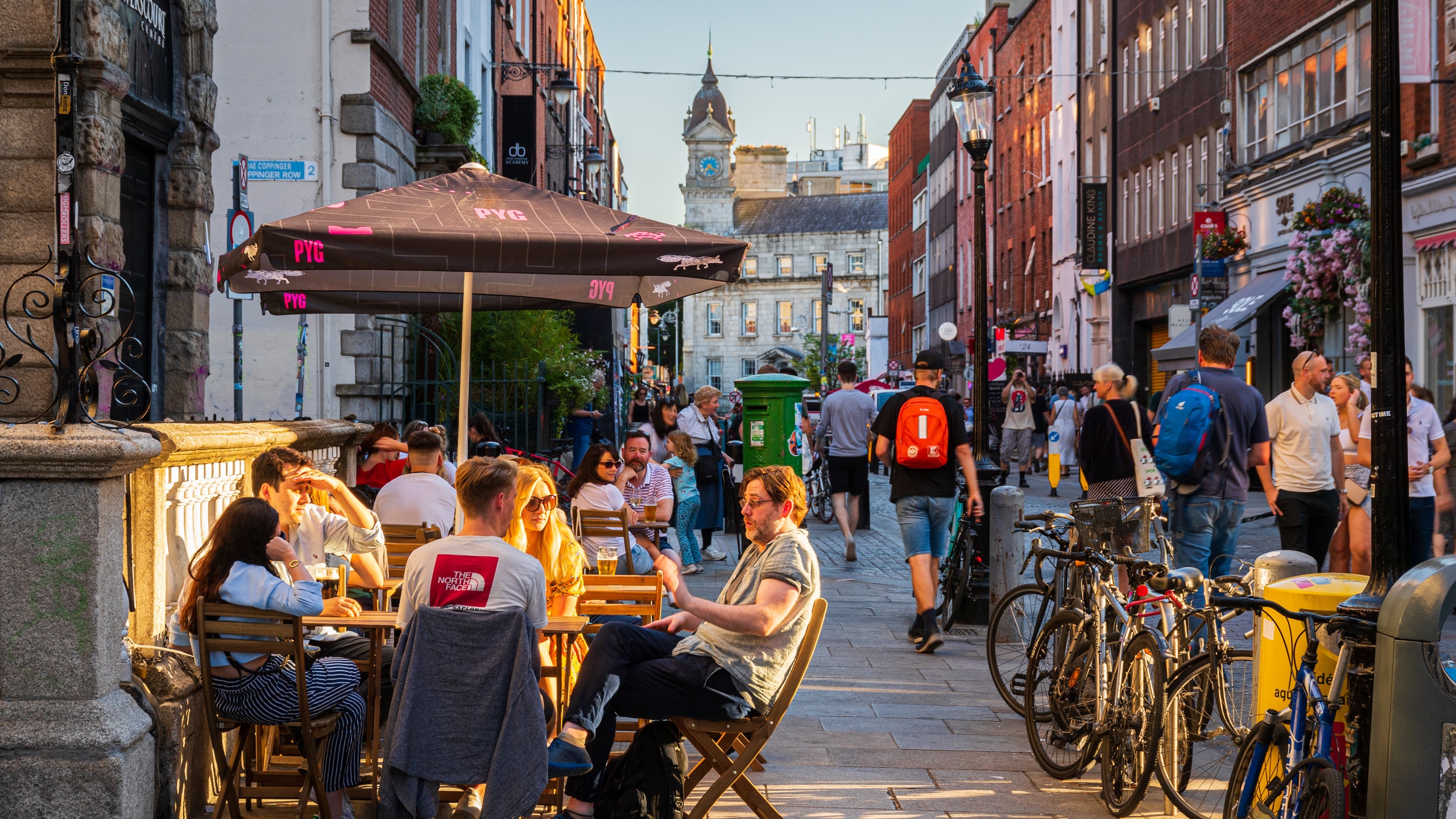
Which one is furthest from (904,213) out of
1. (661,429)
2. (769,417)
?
(661,429)

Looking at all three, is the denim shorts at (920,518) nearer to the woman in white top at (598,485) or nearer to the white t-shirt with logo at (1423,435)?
the woman in white top at (598,485)

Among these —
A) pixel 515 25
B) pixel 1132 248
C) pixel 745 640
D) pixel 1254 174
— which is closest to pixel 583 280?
pixel 745 640

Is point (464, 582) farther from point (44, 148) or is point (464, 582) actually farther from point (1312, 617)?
point (44, 148)

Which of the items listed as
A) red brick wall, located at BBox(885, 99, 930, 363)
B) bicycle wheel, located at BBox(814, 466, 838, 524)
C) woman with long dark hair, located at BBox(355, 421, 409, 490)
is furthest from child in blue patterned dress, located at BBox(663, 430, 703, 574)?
red brick wall, located at BBox(885, 99, 930, 363)

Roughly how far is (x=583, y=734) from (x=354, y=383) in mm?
11779

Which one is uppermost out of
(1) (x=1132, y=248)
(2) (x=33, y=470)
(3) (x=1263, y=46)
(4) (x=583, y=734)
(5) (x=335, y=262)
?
(3) (x=1263, y=46)

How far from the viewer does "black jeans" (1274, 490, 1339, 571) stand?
989cm

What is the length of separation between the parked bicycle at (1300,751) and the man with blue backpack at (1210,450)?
408cm

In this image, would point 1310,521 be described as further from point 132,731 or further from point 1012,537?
point 132,731

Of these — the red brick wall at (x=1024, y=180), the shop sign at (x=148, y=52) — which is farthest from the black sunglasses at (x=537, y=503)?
the red brick wall at (x=1024, y=180)

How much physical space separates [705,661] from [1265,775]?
6.58ft

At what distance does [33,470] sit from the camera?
492 centimetres

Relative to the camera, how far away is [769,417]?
16.8 m

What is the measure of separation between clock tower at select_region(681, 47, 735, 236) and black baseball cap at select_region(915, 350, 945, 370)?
117 metres
